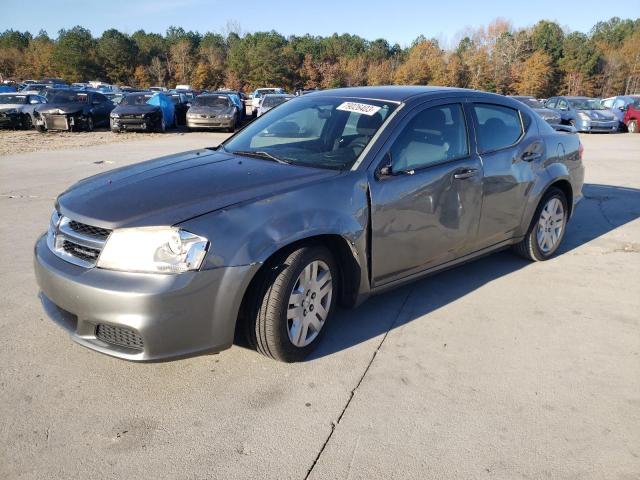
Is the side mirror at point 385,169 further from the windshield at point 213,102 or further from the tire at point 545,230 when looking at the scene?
the windshield at point 213,102

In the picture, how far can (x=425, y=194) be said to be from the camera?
3.53 metres

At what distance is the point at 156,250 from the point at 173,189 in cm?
53

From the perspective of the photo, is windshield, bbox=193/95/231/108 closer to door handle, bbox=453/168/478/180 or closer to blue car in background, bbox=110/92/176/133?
blue car in background, bbox=110/92/176/133

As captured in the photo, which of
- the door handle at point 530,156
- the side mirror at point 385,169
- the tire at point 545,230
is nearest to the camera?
the side mirror at point 385,169

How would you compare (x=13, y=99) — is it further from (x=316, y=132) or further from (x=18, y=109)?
(x=316, y=132)

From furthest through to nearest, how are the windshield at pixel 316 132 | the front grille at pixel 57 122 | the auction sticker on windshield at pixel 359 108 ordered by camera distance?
1. the front grille at pixel 57 122
2. the auction sticker on windshield at pixel 359 108
3. the windshield at pixel 316 132

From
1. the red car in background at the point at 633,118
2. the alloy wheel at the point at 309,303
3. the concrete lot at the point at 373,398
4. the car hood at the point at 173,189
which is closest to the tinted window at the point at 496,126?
the concrete lot at the point at 373,398

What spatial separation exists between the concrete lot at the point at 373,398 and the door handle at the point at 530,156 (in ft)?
3.59

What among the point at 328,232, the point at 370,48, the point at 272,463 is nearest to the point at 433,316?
the point at 328,232

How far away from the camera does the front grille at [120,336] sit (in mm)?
2596

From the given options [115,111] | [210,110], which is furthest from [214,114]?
[115,111]

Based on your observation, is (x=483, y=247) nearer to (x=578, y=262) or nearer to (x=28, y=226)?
(x=578, y=262)

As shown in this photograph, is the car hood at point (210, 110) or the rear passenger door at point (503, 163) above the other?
the car hood at point (210, 110)

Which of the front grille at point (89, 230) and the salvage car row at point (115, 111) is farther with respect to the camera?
the salvage car row at point (115, 111)
